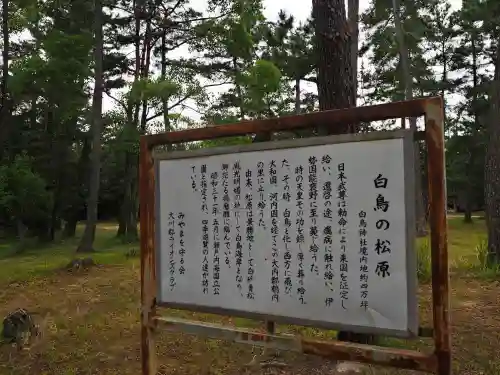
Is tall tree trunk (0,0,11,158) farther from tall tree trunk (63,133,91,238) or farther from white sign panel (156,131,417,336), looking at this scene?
white sign panel (156,131,417,336)

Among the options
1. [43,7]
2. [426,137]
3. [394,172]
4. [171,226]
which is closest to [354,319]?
[394,172]

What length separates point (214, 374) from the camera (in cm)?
339

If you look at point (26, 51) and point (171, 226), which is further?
point (26, 51)

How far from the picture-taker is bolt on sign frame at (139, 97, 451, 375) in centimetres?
205

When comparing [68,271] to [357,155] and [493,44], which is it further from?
[493,44]

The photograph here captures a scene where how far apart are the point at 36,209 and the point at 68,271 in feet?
28.5

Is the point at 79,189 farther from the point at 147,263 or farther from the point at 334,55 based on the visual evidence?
the point at 147,263

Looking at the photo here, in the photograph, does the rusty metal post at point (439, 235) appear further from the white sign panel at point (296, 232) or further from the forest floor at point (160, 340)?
the forest floor at point (160, 340)

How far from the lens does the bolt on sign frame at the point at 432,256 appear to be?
Answer: 2.05m

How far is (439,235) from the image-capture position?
80.8 inches

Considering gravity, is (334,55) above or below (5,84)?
below

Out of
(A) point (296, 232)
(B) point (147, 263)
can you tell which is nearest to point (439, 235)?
(A) point (296, 232)

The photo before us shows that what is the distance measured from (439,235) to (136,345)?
3.09 m

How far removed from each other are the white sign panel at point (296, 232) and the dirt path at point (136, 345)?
115cm
